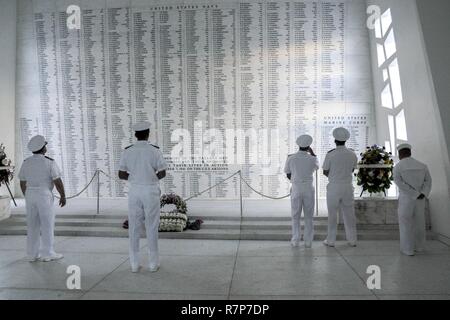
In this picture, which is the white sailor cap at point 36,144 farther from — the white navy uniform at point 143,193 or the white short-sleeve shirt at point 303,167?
the white short-sleeve shirt at point 303,167

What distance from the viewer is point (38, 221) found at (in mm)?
5508

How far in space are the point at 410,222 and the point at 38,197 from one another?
536 cm

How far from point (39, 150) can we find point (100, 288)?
230 centimetres

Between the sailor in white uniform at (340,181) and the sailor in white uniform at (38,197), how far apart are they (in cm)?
406

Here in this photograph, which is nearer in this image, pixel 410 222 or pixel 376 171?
pixel 410 222

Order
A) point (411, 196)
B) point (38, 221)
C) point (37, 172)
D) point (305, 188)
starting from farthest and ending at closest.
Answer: point (305, 188), point (411, 196), point (38, 221), point (37, 172)

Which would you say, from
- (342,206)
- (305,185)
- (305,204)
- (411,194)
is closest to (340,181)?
(342,206)

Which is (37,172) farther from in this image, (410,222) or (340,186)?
(410,222)

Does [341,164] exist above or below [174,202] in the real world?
above

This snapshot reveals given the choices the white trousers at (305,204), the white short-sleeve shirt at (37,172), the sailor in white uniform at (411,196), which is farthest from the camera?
the white trousers at (305,204)

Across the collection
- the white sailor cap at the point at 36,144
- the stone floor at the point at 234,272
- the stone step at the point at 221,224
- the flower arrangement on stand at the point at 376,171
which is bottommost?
the stone floor at the point at 234,272

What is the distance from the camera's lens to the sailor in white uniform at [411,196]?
5641 mm

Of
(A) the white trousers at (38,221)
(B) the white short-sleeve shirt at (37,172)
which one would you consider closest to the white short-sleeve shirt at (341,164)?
(B) the white short-sleeve shirt at (37,172)

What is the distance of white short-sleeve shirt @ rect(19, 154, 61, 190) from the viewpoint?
211 inches
